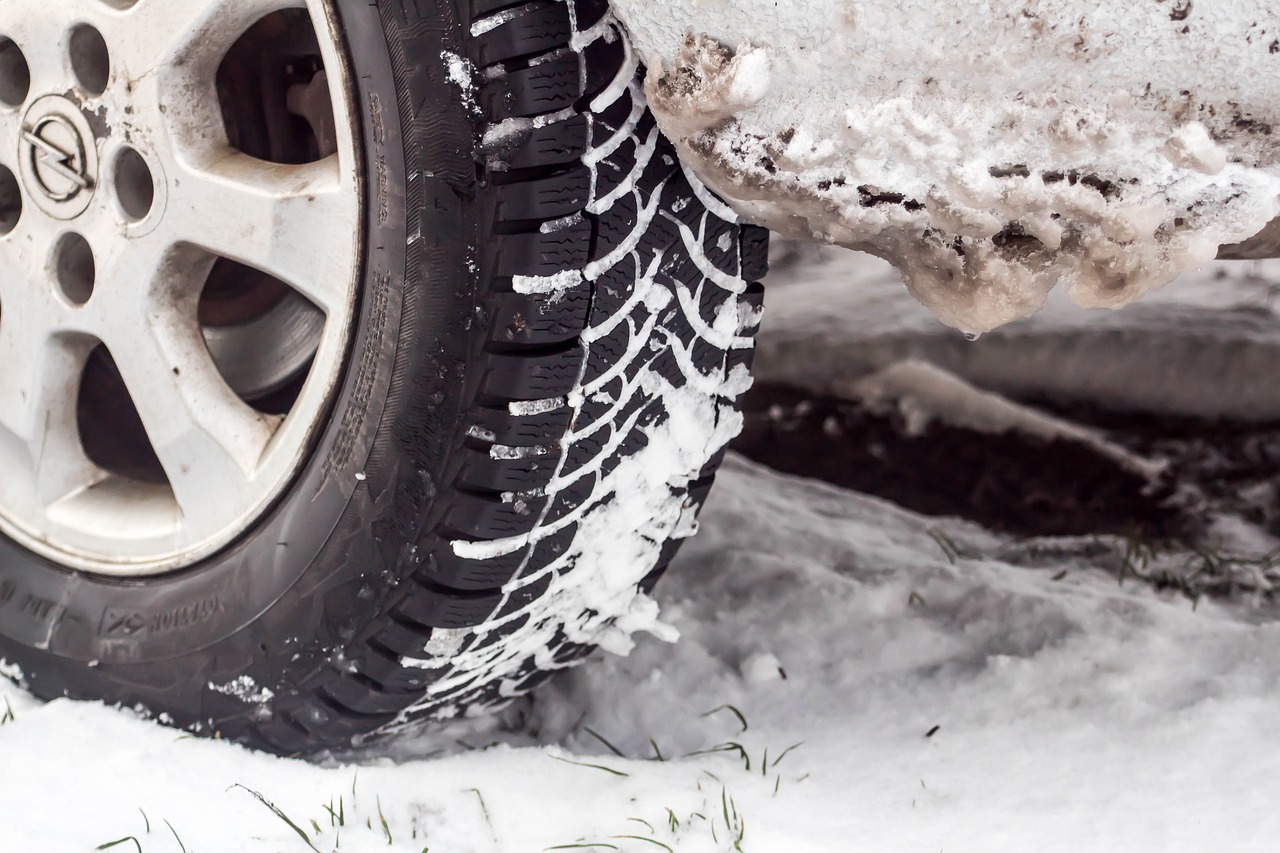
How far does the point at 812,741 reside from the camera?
1.44 m

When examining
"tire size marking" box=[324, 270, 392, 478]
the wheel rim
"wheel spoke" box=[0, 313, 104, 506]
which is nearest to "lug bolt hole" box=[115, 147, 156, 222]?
the wheel rim

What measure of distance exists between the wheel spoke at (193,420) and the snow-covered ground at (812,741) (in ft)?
0.95

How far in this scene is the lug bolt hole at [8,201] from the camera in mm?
1453

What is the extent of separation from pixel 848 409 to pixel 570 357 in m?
1.75

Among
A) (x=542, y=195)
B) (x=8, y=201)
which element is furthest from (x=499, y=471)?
(x=8, y=201)

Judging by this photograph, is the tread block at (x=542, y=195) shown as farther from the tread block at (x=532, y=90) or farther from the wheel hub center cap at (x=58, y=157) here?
the wheel hub center cap at (x=58, y=157)

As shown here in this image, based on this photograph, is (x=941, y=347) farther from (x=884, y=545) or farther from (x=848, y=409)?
(x=884, y=545)

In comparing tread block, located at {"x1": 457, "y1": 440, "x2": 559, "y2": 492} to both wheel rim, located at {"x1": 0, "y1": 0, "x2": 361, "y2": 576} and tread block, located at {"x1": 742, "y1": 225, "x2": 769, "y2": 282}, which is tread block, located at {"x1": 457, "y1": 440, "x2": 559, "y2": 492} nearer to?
wheel rim, located at {"x1": 0, "y1": 0, "x2": 361, "y2": 576}

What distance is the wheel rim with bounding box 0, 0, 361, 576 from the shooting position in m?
1.21

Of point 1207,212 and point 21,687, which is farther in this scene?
point 21,687

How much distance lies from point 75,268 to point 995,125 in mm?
1077

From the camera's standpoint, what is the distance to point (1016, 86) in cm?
95

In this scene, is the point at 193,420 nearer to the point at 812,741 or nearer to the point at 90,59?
the point at 90,59

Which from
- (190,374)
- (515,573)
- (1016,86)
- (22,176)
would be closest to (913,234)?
(1016,86)
